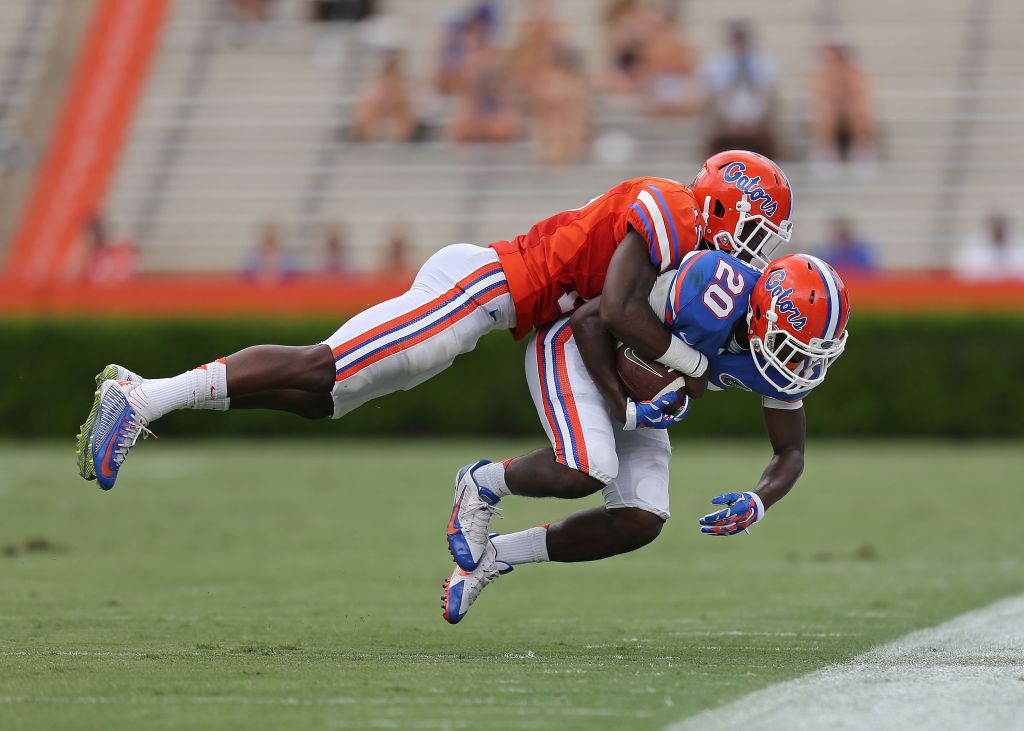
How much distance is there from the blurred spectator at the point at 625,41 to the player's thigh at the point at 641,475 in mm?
12466

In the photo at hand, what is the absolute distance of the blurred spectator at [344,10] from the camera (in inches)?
771

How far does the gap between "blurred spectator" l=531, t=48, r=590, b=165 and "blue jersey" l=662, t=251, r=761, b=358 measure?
40.1 ft

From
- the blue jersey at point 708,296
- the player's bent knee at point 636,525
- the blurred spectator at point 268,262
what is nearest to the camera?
the blue jersey at point 708,296

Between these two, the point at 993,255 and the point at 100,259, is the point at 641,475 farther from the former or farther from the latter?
the point at 100,259

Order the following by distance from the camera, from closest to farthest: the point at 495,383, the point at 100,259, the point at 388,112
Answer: the point at 495,383 → the point at 100,259 → the point at 388,112

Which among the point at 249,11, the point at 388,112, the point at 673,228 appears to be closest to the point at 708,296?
the point at 673,228

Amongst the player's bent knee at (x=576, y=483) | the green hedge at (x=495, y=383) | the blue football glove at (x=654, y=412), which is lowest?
the green hedge at (x=495, y=383)

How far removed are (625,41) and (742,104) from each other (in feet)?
6.01

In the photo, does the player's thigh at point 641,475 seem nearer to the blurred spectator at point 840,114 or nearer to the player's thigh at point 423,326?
the player's thigh at point 423,326

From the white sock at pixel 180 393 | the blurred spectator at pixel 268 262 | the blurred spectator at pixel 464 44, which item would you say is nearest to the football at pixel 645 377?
the white sock at pixel 180 393

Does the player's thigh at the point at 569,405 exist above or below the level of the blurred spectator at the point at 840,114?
above

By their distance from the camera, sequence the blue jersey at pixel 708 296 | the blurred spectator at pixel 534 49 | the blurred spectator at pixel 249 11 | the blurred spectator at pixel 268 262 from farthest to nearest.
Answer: the blurred spectator at pixel 249 11, the blurred spectator at pixel 534 49, the blurred spectator at pixel 268 262, the blue jersey at pixel 708 296

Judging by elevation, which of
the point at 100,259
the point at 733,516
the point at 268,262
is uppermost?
the point at 733,516

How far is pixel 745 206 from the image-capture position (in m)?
5.68
